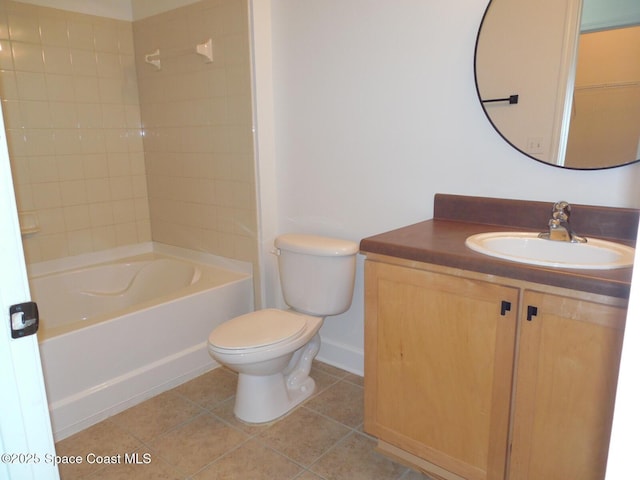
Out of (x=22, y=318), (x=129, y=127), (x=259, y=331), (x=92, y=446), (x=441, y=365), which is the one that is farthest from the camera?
(x=129, y=127)

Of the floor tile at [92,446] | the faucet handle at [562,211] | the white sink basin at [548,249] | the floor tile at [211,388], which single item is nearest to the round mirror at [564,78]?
the faucet handle at [562,211]

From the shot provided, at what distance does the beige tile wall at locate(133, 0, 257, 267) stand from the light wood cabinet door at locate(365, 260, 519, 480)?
1.20 m

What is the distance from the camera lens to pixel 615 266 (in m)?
1.22

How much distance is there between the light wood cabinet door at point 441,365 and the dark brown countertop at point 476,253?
0.20 feet

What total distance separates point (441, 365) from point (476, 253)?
395 millimetres

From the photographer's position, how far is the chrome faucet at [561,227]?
1531mm

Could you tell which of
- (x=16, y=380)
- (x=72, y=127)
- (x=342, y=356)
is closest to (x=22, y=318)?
(x=16, y=380)

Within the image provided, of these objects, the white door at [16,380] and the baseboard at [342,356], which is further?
the baseboard at [342,356]

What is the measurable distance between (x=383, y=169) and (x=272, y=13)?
3.47ft

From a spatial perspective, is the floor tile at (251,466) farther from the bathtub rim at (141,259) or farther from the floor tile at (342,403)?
the bathtub rim at (141,259)

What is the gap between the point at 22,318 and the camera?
73 cm

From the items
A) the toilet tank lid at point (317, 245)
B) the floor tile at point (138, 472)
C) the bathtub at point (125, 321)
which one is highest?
the toilet tank lid at point (317, 245)

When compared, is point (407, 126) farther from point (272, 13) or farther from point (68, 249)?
point (68, 249)

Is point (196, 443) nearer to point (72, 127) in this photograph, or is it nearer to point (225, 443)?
point (225, 443)
